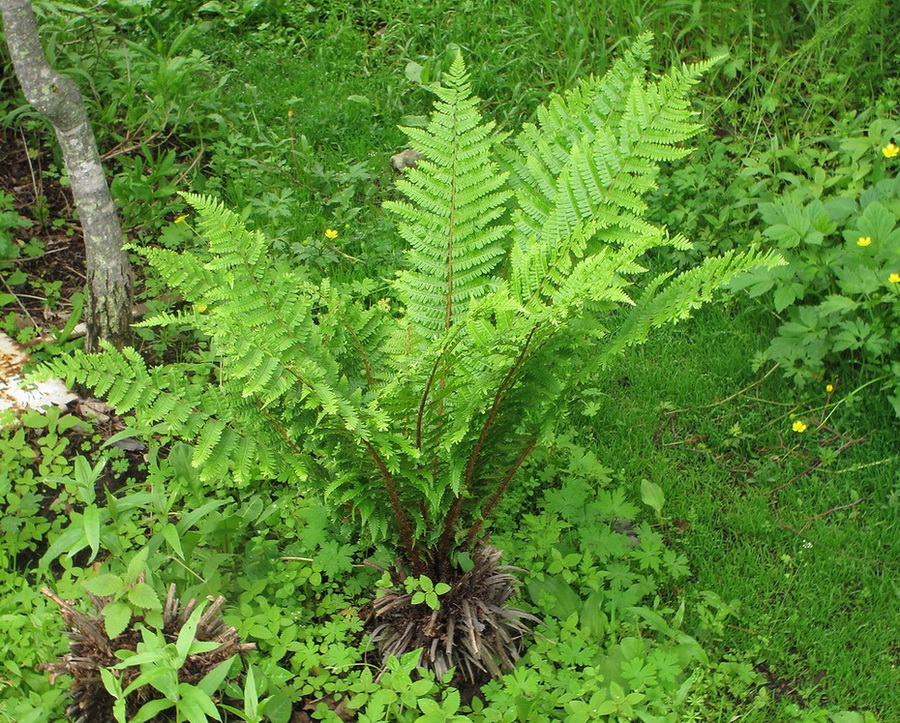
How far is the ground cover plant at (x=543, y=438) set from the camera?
285 cm

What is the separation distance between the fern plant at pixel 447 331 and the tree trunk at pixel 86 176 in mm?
1170

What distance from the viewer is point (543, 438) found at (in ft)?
8.14

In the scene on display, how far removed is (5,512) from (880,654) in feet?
9.82

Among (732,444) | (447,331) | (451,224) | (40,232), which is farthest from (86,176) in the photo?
(732,444)

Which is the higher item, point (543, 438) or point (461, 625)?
point (543, 438)

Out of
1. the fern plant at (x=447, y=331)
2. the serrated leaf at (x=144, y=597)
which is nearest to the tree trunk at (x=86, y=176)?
the fern plant at (x=447, y=331)

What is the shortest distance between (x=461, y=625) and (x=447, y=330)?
913mm

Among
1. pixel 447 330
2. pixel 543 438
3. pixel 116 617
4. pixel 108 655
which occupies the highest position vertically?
pixel 447 330

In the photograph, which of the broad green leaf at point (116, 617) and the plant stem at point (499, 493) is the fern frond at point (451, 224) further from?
the broad green leaf at point (116, 617)

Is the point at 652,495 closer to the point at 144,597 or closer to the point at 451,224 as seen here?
the point at 451,224

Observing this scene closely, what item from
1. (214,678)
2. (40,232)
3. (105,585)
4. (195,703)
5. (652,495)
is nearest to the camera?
(195,703)

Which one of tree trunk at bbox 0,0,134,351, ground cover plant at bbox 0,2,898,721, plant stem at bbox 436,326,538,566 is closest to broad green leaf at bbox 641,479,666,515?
ground cover plant at bbox 0,2,898,721

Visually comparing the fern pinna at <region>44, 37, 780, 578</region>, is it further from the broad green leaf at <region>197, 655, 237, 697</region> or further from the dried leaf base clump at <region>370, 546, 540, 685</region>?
the broad green leaf at <region>197, 655, 237, 697</region>

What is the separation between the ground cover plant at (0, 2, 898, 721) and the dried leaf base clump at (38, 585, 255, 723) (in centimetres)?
8
